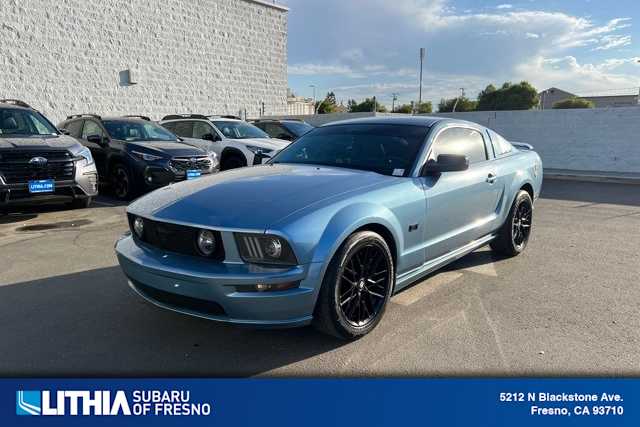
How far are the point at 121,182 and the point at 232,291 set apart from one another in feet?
23.5

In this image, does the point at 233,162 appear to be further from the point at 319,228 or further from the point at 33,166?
the point at 319,228

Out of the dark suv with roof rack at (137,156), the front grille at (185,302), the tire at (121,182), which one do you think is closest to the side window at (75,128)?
the dark suv with roof rack at (137,156)

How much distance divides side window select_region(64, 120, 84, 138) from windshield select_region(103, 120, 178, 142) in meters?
1.05

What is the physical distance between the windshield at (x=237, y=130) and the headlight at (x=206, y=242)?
810 centimetres

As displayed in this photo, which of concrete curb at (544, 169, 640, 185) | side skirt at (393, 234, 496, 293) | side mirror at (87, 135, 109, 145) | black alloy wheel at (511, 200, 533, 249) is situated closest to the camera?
side skirt at (393, 234, 496, 293)

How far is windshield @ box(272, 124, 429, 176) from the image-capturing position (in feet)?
13.2

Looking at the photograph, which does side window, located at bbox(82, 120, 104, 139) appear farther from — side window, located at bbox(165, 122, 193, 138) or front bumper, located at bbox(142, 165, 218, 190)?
side window, located at bbox(165, 122, 193, 138)

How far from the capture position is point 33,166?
23.0 feet

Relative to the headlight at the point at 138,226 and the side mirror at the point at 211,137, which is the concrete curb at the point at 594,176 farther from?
the headlight at the point at 138,226

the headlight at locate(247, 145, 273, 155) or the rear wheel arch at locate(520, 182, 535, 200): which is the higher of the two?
the headlight at locate(247, 145, 273, 155)

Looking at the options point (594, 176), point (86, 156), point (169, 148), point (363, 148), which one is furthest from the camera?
point (594, 176)


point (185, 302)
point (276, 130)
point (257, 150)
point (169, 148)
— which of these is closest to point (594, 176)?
point (276, 130)

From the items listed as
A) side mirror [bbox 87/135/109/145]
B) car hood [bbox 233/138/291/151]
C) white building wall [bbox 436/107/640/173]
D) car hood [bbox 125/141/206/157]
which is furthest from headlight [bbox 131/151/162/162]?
white building wall [bbox 436/107/640/173]

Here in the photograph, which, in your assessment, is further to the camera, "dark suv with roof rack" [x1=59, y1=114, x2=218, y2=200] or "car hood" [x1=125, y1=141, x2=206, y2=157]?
"car hood" [x1=125, y1=141, x2=206, y2=157]
